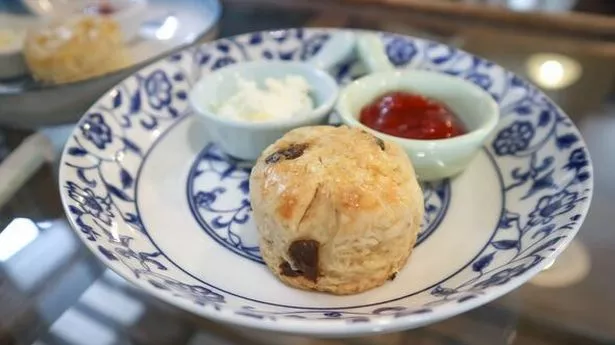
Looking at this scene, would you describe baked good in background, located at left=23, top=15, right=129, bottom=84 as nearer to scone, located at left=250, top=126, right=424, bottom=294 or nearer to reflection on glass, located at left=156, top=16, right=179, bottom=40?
reflection on glass, located at left=156, top=16, right=179, bottom=40

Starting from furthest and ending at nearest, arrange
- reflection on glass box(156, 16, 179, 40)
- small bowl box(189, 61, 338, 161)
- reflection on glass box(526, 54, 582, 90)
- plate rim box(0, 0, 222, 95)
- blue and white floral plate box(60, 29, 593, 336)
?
reflection on glass box(156, 16, 179, 40)
reflection on glass box(526, 54, 582, 90)
plate rim box(0, 0, 222, 95)
small bowl box(189, 61, 338, 161)
blue and white floral plate box(60, 29, 593, 336)

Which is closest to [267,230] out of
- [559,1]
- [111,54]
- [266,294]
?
[266,294]

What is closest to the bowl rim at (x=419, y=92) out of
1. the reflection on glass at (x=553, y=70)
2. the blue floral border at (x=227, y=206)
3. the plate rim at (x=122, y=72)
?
the blue floral border at (x=227, y=206)

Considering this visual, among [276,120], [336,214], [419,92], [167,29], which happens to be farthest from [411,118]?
[167,29]

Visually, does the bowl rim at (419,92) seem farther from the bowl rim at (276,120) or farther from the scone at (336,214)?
the scone at (336,214)

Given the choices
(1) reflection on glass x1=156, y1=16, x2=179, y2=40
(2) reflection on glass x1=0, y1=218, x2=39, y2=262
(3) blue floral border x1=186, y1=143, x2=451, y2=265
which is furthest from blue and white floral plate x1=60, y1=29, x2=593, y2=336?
(1) reflection on glass x1=156, y1=16, x2=179, y2=40

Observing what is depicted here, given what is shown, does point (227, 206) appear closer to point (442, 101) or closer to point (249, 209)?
point (249, 209)
